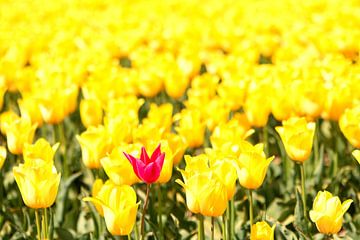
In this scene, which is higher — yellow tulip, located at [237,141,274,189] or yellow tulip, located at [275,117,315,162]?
yellow tulip, located at [237,141,274,189]

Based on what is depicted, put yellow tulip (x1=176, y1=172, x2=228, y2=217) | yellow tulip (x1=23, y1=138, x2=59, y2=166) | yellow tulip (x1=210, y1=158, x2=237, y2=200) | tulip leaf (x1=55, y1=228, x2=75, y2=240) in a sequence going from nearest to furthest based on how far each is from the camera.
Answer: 1. yellow tulip (x1=176, y1=172, x2=228, y2=217)
2. yellow tulip (x1=210, y1=158, x2=237, y2=200)
3. yellow tulip (x1=23, y1=138, x2=59, y2=166)
4. tulip leaf (x1=55, y1=228, x2=75, y2=240)

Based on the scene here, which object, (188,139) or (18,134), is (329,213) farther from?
(18,134)

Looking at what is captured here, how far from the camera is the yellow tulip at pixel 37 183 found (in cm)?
269

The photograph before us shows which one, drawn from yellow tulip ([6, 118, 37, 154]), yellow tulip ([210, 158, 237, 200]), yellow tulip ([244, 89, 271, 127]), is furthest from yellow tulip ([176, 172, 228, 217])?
yellow tulip ([244, 89, 271, 127])

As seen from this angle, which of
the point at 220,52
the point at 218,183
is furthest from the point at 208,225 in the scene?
the point at 220,52

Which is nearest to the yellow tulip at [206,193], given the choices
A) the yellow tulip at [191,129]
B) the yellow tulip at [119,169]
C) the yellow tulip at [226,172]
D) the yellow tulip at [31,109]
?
the yellow tulip at [226,172]

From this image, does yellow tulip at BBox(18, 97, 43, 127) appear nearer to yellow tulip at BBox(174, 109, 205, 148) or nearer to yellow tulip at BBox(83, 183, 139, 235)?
yellow tulip at BBox(174, 109, 205, 148)

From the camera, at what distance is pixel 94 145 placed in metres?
3.24

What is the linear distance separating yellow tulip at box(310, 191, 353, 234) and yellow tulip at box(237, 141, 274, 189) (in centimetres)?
28

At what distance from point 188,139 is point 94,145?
0.67 metres

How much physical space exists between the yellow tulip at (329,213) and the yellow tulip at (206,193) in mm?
385

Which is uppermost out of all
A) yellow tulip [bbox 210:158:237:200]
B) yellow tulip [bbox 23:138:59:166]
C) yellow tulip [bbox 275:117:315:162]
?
yellow tulip [bbox 210:158:237:200]

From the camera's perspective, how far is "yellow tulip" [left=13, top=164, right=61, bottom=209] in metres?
2.69

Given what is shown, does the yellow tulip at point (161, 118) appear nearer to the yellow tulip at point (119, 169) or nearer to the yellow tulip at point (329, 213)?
the yellow tulip at point (119, 169)
